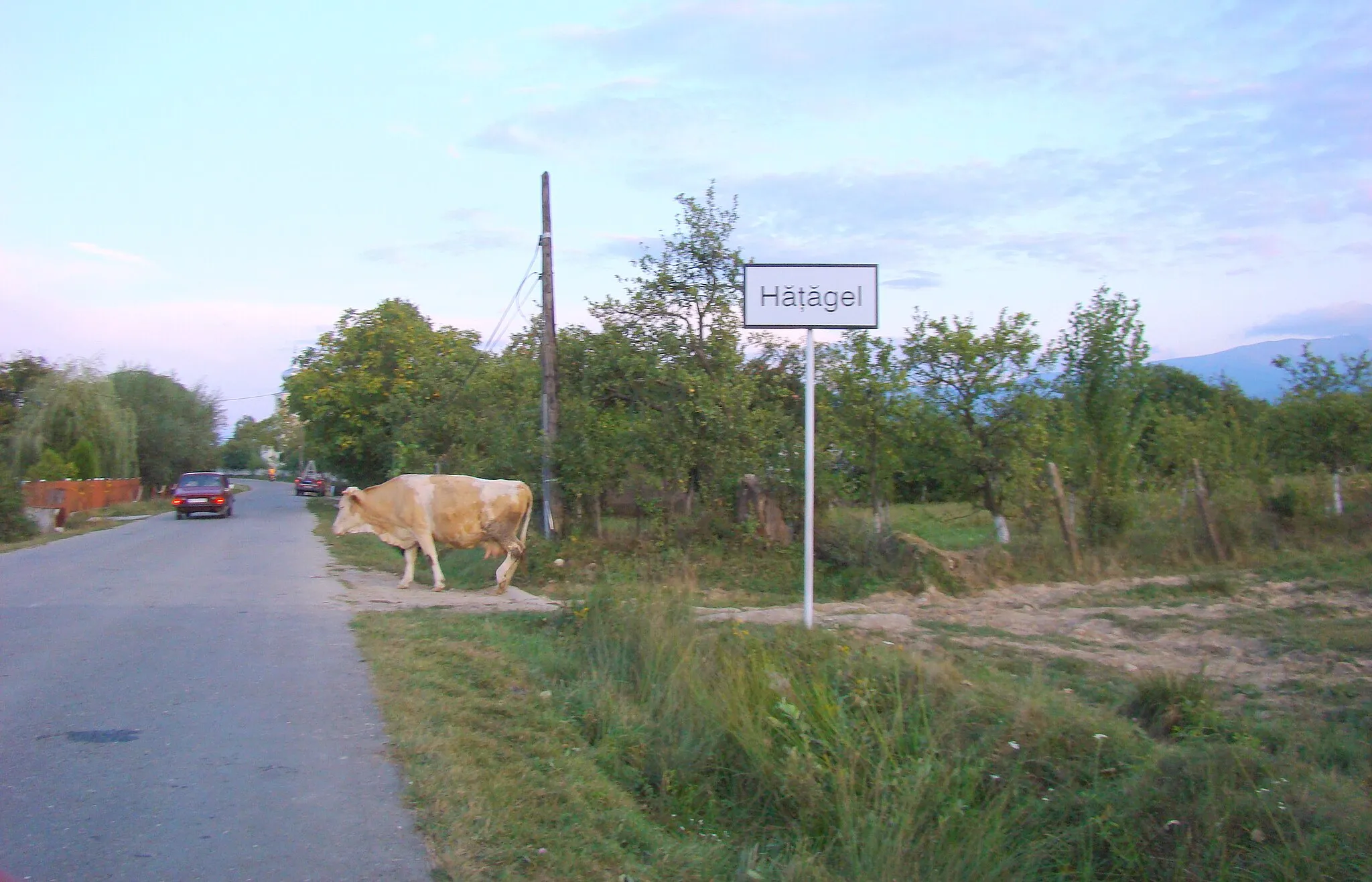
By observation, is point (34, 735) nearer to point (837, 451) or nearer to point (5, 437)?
point (837, 451)

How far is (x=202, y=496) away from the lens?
37.3 meters

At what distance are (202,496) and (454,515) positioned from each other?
83.4ft

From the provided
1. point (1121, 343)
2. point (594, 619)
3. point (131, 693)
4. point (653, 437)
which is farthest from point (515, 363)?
point (131, 693)

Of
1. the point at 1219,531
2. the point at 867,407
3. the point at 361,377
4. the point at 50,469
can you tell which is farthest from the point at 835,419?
the point at 50,469

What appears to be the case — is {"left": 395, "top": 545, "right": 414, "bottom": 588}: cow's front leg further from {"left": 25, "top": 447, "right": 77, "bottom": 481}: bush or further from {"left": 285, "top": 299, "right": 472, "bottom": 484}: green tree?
{"left": 25, "top": 447, "right": 77, "bottom": 481}: bush

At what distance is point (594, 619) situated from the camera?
993 cm

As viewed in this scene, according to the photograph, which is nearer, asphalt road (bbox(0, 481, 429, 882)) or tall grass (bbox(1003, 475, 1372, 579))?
asphalt road (bbox(0, 481, 429, 882))

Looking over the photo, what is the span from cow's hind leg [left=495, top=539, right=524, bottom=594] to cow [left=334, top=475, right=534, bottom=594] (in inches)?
0.4

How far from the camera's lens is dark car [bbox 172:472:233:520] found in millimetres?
37219

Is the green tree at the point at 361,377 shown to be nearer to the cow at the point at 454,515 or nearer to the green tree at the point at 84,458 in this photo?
the green tree at the point at 84,458

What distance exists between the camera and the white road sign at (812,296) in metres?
10.7

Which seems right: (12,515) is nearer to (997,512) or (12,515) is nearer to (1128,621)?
(997,512)

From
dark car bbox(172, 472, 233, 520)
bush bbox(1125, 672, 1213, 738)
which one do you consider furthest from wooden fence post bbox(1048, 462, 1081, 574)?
dark car bbox(172, 472, 233, 520)

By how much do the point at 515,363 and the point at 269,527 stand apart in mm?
11590
